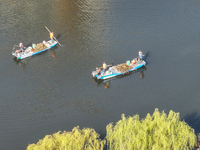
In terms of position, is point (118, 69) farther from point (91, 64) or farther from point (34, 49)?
point (34, 49)

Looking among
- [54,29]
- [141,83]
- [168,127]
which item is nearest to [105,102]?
[141,83]

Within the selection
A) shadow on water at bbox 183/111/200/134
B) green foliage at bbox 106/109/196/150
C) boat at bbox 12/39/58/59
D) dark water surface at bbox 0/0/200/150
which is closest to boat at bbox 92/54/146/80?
dark water surface at bbox 0/0/200/150

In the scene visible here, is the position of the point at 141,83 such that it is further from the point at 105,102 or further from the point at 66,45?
the point at 66,45

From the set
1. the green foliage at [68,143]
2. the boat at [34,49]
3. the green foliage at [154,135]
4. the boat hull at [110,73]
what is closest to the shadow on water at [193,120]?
the green foliage at [154,135]

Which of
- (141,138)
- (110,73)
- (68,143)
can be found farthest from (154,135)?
(110,73)

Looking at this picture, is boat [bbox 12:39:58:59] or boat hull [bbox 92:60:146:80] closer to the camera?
boat hull [bbox 92:60:146:80]

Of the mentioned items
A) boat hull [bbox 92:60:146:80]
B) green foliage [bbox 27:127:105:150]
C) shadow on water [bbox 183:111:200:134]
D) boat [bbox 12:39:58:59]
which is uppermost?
boat [bbox 12:39:58:59]

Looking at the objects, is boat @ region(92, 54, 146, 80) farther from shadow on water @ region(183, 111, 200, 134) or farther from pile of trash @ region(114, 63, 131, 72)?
shadow on water @ region(183, 111, 200, 134)
